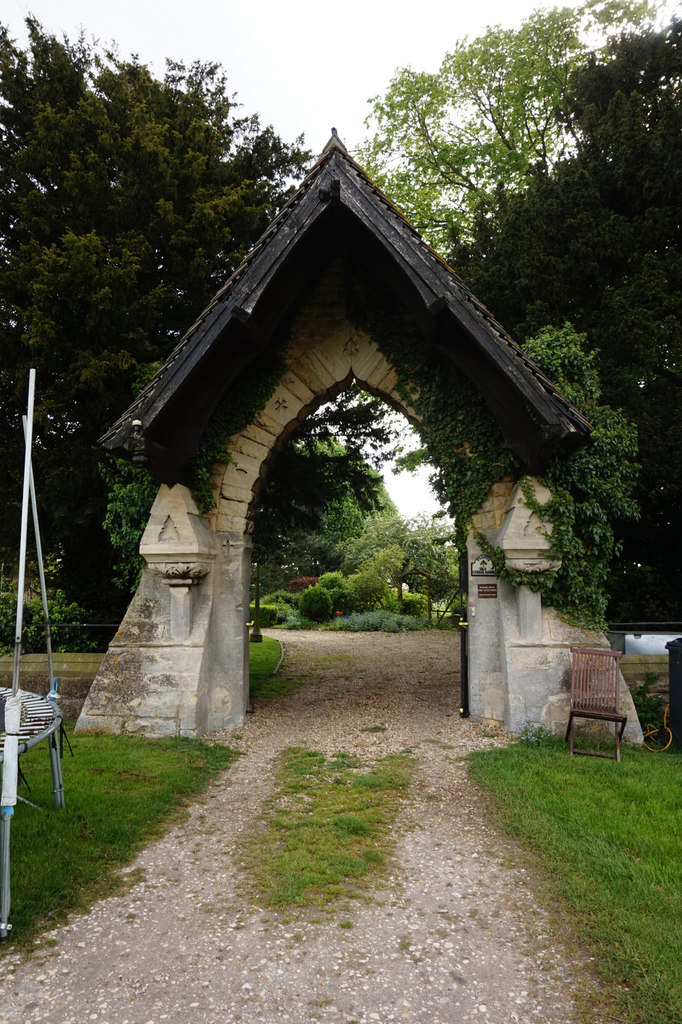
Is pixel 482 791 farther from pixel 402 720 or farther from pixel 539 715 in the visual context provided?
pixel 402 720

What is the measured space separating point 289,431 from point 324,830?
493 cm

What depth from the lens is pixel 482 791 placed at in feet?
16.3

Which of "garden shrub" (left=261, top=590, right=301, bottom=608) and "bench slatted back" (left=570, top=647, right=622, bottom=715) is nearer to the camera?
"bench slatted back" (left=570, top=647, right=622, bottom=715)

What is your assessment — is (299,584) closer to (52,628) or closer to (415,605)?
(415,605)

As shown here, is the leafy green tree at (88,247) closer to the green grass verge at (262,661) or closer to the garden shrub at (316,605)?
the green grass verge at (262,661)

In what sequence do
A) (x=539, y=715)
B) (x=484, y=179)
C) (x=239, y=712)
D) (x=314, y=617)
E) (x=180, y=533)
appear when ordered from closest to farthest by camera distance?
(x=539, y=715)
(x=180, y=533)
(x=239, y=712)
(x=484, y=179)
(x=314, y=617)

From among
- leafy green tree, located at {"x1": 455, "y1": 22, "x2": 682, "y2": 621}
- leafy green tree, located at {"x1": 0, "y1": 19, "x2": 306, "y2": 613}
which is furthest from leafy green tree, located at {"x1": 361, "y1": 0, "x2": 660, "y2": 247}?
leafy green tree, located at {"x1": 0, "y1": 19, "x2": 306, "y2": 613}

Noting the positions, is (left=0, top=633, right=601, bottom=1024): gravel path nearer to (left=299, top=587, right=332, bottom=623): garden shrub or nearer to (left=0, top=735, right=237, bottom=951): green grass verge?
(left=0, top=735, right=237, bottom=951): green grass verge

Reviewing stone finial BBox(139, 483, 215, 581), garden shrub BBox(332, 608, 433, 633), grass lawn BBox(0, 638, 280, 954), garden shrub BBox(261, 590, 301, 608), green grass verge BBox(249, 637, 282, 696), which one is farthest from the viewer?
garden shrub BBox(261, 590, 301, 608)

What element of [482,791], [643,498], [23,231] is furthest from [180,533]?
[643,498]

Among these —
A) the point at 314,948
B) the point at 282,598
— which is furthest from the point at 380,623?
the point at 314,948

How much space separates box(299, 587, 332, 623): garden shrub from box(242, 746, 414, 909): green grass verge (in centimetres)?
1588

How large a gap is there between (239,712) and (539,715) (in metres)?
3.42

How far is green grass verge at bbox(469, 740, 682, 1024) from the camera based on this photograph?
8.66ft
